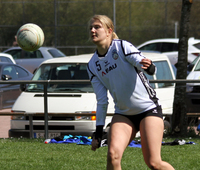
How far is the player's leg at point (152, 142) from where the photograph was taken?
3.95m

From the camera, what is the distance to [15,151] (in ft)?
23.8

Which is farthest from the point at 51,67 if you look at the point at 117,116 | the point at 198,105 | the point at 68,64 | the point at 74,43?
the point at 74,43

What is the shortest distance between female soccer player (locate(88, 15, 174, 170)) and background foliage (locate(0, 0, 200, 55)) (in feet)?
107

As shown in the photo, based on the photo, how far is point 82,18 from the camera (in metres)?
40.0

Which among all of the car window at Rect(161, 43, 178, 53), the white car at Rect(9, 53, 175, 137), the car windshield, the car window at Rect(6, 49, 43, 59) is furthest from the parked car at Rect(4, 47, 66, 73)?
the white car at Rect(9, 53, 175, 137)

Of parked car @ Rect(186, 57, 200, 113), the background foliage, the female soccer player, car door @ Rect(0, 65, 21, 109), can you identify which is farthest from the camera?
the background foliage

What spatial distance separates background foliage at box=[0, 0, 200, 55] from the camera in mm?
37781

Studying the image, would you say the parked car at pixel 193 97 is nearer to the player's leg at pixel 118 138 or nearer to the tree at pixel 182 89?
the tree at pixel 182 89

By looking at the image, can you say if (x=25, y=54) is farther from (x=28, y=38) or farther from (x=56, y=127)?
(x=28, y=38)

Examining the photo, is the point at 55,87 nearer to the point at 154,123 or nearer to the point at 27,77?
the point at 154,123

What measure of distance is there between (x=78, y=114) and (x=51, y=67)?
168cm

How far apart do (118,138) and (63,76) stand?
17.3 ft

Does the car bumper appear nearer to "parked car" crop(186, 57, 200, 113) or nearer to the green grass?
the green grass

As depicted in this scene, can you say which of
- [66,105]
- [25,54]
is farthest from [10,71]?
[25,54]
